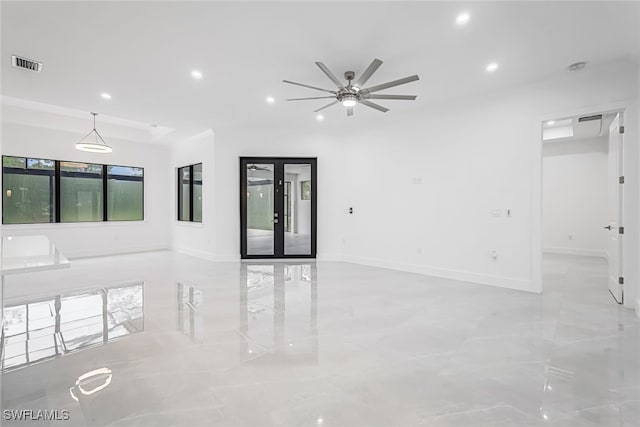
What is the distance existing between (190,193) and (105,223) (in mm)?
2206

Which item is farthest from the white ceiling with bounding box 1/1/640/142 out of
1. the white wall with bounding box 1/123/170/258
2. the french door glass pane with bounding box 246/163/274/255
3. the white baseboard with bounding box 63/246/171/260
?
the white baseboard with bounding box 63/246/171/260

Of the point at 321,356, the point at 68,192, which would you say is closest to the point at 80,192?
the point at 68,192

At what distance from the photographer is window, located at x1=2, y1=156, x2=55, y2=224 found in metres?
6.71

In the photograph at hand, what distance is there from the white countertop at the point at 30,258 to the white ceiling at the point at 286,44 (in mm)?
2204

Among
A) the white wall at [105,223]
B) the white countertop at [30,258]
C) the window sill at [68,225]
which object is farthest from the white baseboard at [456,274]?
the window sill at [68,225]

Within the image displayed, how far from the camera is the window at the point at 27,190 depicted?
22.0ft

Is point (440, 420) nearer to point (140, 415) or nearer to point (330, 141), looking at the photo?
point (140, 415)

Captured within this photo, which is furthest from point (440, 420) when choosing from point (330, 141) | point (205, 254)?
point (205, 254)

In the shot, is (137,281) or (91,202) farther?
(91,202)

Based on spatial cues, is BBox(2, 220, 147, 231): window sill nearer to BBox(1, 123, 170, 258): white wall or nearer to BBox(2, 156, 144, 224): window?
BBox(1, 123, 170, 258): white wall

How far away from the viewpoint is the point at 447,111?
214 inches

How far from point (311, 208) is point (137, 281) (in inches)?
146

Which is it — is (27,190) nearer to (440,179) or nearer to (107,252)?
(107,252)

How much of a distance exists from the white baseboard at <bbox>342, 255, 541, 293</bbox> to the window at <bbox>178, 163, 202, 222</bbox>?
14.5 feet
